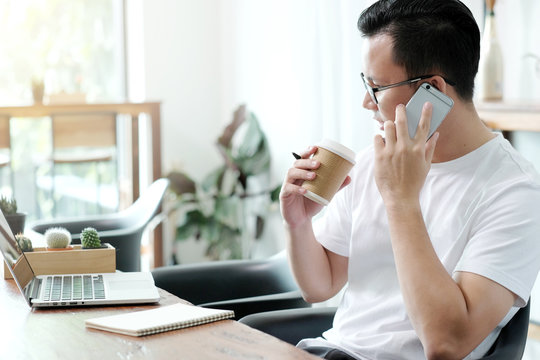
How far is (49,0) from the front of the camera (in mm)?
4648

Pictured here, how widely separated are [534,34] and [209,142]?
2384mm

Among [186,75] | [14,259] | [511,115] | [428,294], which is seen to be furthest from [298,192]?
[186,75]

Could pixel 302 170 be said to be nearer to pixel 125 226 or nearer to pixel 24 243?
pixel 24 243

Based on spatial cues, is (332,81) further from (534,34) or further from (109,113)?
(109,113)

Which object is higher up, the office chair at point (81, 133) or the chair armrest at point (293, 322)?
the office chair at point (81, 133)

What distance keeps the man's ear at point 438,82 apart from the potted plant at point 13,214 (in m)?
1.08

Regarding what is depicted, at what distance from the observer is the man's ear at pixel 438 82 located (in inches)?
59.2

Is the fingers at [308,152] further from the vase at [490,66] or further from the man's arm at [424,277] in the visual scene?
the vase at [490,66]

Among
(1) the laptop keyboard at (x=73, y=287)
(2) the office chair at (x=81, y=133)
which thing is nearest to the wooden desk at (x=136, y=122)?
(2) the office chair at (x=81, y=133)

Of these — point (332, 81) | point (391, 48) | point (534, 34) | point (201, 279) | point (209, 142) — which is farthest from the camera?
point (209, 142)

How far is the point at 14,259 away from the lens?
5.00 feet

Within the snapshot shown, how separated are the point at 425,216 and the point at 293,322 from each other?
0.43 metres

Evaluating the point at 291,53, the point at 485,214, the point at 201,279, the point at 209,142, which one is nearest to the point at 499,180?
the point at 485,214

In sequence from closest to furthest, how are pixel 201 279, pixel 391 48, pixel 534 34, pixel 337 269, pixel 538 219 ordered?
1. pixel 538 219
2. pixel 391 48
3. pixel 337 269
4. pixel 201 279
5. pixel 534 34
